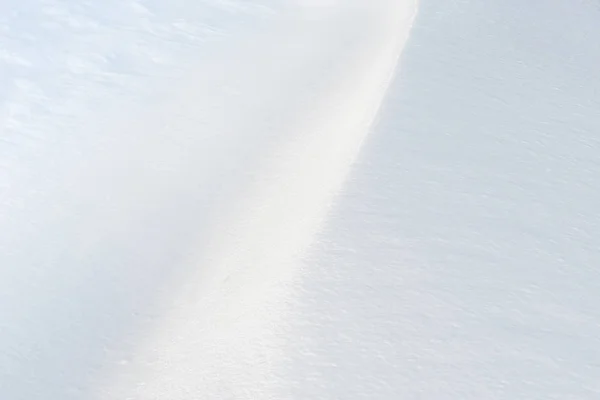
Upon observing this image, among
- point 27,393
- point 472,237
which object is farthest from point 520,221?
point 27,393

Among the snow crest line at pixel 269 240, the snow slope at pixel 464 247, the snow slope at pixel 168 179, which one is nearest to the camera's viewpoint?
the snow slope at pixel 464 247

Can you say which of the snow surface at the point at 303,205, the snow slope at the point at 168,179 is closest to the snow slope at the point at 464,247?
the snow surface at the point at 303,205

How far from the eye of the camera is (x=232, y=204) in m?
2.95

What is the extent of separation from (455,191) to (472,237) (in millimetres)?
241

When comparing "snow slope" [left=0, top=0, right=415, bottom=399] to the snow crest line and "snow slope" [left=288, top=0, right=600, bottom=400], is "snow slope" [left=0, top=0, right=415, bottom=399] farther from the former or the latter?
"snow slope" [left=288, top=0, right=600, bottom=400]

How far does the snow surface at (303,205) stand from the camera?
211cm

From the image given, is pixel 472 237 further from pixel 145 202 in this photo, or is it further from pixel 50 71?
pixel 50 71

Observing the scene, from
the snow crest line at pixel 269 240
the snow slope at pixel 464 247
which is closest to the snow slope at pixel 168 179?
the snow crest line at pixel 269 240

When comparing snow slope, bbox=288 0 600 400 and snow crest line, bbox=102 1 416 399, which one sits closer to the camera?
snow slope, bbox=288 0 600 400

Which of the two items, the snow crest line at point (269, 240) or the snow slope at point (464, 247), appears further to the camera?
the snow crest line at point (269, 240)

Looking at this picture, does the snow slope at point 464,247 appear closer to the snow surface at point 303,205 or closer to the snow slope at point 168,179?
the snow surface at point 303,205

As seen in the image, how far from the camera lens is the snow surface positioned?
2.11m

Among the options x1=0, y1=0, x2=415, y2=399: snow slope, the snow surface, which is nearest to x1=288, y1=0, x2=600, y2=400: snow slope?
the snow surface

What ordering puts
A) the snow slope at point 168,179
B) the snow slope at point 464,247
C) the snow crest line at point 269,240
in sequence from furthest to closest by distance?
the snow slope at point 168,179
the snow crest line at point 269,240
the snow slope at point 464,247
